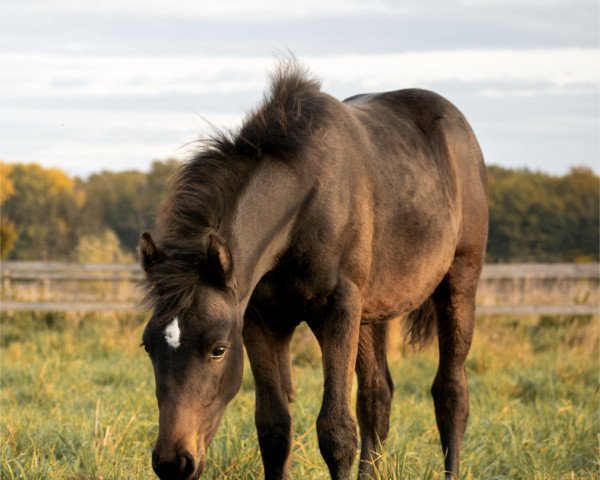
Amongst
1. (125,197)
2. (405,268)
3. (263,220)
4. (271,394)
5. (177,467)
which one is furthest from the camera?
(125,197)

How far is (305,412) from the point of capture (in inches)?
252

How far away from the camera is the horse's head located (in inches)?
135

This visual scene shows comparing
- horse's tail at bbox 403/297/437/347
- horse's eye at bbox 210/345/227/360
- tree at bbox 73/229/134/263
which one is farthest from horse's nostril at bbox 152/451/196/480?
tree at bbox 73/229/134/263

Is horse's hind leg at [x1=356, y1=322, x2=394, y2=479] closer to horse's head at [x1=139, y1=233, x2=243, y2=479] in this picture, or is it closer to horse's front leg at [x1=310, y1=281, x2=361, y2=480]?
horse's front leg at [x1=310, y1=281, x2=361, y2=480]

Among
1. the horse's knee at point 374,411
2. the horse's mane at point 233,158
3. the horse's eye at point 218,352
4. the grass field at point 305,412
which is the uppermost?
the horse's mane at point 233,158

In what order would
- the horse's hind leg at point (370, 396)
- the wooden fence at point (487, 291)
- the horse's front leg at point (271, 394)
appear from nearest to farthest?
the horse's front leg at point (271, 394) → the horse's hind leg at point (370, 396) → the wooden fence at point (487, 291)

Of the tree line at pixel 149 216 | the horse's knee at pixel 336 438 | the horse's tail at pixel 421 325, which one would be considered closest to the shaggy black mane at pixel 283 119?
Result: the horse's knee at pixel 336 438

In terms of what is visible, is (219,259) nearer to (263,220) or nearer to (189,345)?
(189,345)

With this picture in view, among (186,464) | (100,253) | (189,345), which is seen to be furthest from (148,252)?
(100,253)

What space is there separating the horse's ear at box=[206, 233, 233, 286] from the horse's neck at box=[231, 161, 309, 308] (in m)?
0.16

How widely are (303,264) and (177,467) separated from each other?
51.5 inches

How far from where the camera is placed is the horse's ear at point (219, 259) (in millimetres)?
3602

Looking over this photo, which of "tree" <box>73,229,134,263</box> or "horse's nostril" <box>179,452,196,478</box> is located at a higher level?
"horse's nostril" <box>179,452,196,478</box>

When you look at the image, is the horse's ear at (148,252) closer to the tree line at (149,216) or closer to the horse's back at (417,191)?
the horse's back at (417,191)
